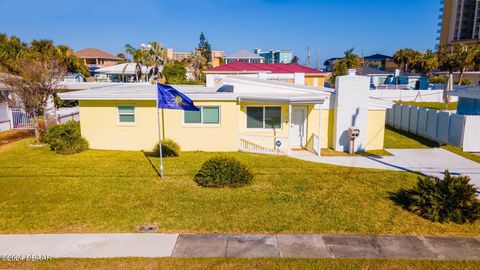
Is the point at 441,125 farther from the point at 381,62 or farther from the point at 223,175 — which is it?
the point at 381,62

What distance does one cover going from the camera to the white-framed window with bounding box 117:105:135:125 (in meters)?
17.3

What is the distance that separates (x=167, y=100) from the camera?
40.9 feet

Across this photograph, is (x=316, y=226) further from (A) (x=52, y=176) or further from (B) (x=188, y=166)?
(A) (x=52, y=176)

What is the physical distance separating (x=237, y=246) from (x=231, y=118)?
392 inches

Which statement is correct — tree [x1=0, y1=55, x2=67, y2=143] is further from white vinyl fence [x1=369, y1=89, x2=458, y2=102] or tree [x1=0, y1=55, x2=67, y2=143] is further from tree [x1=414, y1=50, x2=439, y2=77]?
tree [x1=414, y1=50, x2=439, y2=77]

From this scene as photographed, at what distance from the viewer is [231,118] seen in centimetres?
1720

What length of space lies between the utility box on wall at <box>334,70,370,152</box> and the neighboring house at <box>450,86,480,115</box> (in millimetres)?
8292

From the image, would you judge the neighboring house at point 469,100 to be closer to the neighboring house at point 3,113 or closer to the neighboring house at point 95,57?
the neighboring house at point 3,113

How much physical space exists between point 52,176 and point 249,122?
353 inches

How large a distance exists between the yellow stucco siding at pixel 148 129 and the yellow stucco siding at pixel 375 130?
672 cm

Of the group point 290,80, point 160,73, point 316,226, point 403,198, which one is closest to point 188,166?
point 316,226

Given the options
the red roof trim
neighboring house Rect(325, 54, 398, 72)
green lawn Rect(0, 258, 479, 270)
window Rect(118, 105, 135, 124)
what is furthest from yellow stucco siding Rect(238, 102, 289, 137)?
neighboring house Rect(325, 54, 398, 72)

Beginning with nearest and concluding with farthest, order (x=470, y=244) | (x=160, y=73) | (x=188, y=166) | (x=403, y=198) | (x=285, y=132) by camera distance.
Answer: (x=470, y=244)
(x=403, y=198)
(x=188, y=166)
(x=285, y=132)
(x=160, y=73)

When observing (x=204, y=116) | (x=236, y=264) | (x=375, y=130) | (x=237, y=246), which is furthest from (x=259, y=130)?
(x=236, y=264)
